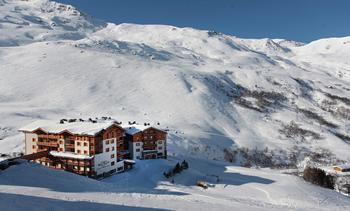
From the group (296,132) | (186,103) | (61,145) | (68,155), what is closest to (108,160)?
(68,155)

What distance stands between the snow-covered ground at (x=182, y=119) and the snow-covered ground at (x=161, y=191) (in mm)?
157

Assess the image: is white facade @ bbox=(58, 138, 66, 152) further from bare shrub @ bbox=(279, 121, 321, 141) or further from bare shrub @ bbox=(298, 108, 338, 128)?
bare shrub @ bbox=(298, 108, 338, 128)

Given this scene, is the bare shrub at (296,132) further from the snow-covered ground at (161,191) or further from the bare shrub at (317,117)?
the snow-covered ground at (161,191)

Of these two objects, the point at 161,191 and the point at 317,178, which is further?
the point at 317,178

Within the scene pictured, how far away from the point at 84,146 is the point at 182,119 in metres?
58.3

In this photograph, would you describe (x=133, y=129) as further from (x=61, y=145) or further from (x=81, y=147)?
(x=61, y=145)

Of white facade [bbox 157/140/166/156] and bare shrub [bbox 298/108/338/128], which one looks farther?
bare shrub [bbox 298/108/338/128]

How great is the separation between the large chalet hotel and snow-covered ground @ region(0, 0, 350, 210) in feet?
11.1

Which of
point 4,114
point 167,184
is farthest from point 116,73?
point 167,184

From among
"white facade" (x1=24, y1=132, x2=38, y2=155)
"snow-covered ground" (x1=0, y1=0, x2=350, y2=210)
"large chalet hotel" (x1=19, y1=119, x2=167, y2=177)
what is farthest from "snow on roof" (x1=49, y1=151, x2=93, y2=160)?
"white facade" (x1=24, y1=132, x2=38, y2=155)

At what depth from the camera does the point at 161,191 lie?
42469 mm

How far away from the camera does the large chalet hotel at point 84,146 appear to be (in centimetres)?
5578

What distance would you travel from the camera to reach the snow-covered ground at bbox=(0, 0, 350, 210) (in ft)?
123

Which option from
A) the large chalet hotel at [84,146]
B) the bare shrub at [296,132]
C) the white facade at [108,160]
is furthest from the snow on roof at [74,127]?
the bare shrub at [296,132]
